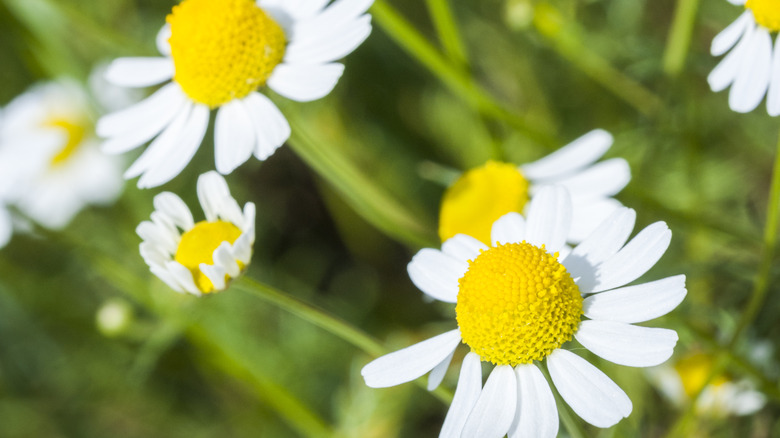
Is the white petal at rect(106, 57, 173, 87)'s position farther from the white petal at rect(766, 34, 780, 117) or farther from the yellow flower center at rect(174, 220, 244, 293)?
the white petal at rect(766, 34, 780, 117)

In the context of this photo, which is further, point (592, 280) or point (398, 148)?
point (398, 148)

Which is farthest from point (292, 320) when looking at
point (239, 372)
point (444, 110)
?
point (444, 110)

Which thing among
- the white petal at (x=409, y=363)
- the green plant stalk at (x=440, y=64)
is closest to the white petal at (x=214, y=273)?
the white petal at (x=409, y=363)

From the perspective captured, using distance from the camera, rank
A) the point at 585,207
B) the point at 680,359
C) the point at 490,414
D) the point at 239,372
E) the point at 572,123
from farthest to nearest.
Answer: the point at 572,123, the point at 239,372, the point at 680,359, the point at 585,207, the point at 490,414

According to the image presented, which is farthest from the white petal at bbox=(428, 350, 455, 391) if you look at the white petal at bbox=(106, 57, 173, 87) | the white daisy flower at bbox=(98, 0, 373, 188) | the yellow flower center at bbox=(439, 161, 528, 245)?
the white petal at bbox=(106, 57, 173, 87)

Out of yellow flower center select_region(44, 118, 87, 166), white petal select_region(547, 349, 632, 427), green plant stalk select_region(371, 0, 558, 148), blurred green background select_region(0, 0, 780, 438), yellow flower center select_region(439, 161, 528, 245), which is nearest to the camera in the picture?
white petal select_region(547, 349, 632, 427)

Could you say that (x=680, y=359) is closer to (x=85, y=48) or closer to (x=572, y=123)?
(x=572, y=123)

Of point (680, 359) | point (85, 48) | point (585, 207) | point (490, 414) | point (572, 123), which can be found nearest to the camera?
point (490, 414)
